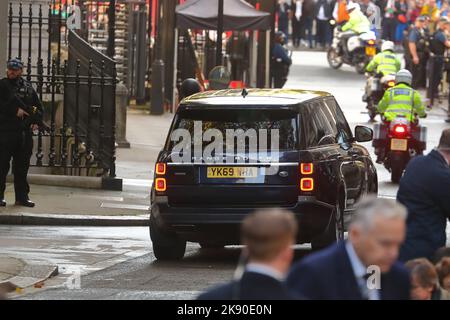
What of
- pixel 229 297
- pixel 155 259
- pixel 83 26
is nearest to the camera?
pixel 229 297

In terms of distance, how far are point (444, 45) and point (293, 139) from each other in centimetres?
2432

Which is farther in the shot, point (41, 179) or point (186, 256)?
point (41, 179)

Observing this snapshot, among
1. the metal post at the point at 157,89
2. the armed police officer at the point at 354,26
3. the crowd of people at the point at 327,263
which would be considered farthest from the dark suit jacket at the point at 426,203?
the armed police officer at the point at 354,26

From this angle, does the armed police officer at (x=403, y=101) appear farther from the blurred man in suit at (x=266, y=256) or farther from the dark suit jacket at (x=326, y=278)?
the blurred man in suit at (x=266, y=256)

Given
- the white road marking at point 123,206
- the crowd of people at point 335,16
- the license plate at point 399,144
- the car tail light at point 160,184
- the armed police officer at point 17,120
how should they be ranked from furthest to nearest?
the crowd of people at point 335,16, the license plate at point 399,144, the white road marking at point 123,206, the armed police officer at point 17,120, the car tail light at point 160,184

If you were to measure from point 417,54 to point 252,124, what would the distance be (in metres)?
26.1

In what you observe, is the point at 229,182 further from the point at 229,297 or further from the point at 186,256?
the point at 229,297

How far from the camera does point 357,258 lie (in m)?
6.29

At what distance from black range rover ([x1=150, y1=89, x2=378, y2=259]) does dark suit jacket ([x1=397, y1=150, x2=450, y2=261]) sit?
12.9ft

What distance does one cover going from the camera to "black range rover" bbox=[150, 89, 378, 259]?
1362cm

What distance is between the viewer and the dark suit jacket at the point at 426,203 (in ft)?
31.7

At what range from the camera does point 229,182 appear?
13.6 meters

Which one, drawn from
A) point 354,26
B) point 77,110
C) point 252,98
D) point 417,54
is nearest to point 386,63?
point 417,54
